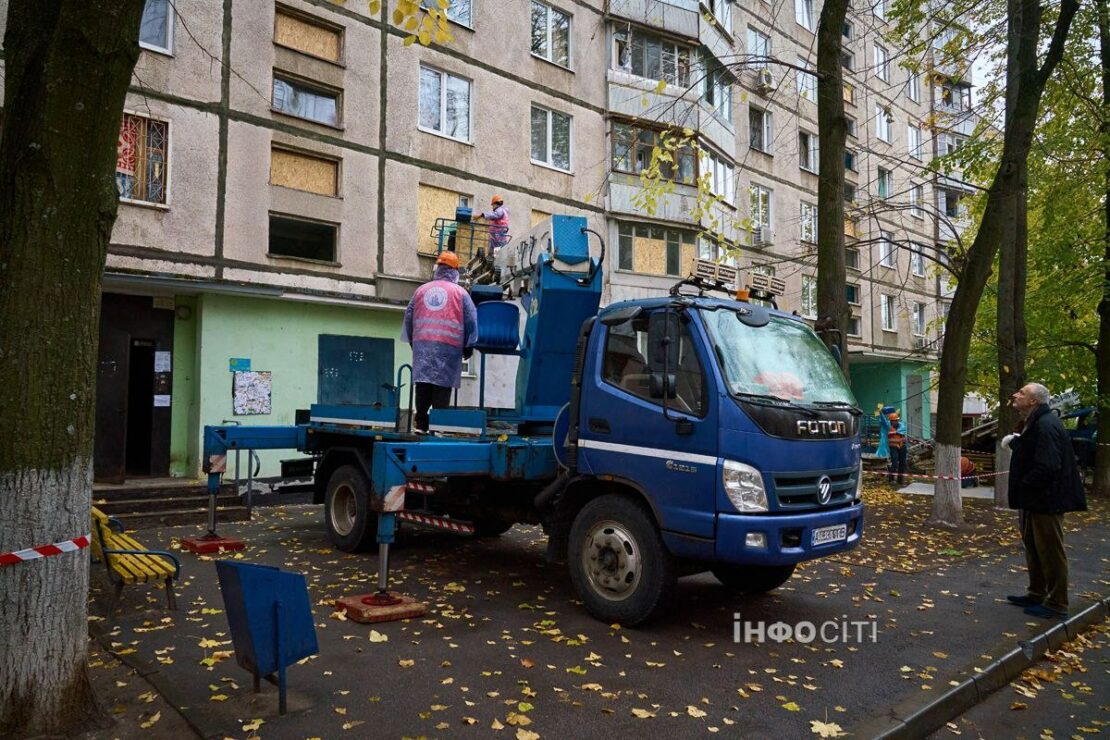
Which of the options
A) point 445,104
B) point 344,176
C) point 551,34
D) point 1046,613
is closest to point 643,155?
point 551,34

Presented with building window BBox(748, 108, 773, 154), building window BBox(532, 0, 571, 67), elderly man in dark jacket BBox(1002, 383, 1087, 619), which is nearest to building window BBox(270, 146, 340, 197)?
building window BBox(532, 0, 571, 67)

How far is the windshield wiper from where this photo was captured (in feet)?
18.3

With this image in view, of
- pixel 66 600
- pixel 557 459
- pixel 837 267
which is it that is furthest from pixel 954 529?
pixel 66 600

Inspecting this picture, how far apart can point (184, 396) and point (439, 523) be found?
34.0 ft

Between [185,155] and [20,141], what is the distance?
40.5 feet

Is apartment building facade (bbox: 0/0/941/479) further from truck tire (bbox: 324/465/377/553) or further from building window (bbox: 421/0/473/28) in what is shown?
truck tire (bbox: 324/465/377/553)

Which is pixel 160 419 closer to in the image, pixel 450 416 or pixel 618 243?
pixel 450 416

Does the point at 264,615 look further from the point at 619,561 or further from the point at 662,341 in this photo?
the point at 662,341

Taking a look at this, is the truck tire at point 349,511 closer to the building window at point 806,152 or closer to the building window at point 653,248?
the building window at point 653,248

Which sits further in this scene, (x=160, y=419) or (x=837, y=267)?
(x=160, y=419)

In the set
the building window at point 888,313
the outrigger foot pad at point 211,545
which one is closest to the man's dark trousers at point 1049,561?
the outrigger foot pad at point 211,545

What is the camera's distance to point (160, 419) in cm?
1495

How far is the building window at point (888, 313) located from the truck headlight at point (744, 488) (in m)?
32.4

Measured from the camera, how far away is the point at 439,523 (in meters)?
7.20
